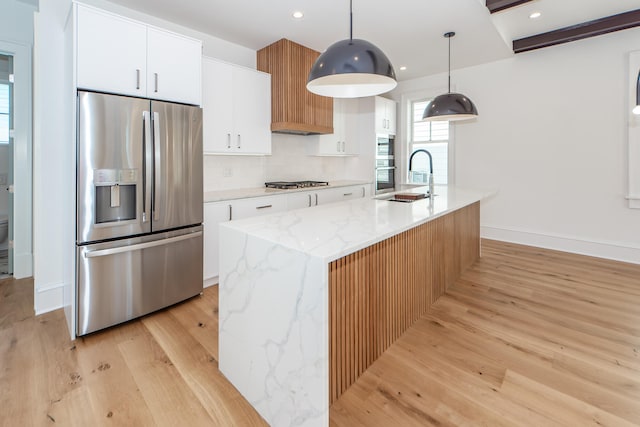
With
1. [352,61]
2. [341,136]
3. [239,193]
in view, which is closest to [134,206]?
[239,193]

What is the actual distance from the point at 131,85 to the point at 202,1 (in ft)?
3.73

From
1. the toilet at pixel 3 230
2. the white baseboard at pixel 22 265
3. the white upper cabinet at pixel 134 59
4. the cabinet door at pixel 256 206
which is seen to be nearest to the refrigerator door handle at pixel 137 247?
the cabinet door at pixel 256 206

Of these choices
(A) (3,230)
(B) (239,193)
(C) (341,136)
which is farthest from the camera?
(C) (341,136)

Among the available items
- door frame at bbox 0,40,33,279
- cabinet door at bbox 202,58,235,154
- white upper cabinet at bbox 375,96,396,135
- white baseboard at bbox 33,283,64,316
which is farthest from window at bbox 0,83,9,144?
white upper cabinet at bbox 375,96,396,135

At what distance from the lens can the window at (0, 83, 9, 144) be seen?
11.7 feet

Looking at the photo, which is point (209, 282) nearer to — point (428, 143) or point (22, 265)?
point (22, 265)

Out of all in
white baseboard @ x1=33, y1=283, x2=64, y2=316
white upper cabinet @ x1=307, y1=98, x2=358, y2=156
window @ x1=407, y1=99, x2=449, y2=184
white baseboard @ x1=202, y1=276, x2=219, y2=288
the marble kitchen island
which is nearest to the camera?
Answer: the marble kitchen island

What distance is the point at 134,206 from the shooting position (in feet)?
7.57

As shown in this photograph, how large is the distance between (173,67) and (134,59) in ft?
0.95

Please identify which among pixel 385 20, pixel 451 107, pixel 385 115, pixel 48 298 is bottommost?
pixel 48 298

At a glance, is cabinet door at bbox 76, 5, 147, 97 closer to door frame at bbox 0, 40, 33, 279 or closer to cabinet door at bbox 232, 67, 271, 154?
cabinet door at bbox 232, 67, 271, 154

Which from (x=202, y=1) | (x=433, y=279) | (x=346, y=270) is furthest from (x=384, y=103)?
(x=346, y=270)

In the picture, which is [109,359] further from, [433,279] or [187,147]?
[433,279]

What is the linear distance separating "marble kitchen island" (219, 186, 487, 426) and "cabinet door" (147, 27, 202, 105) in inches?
56.7
